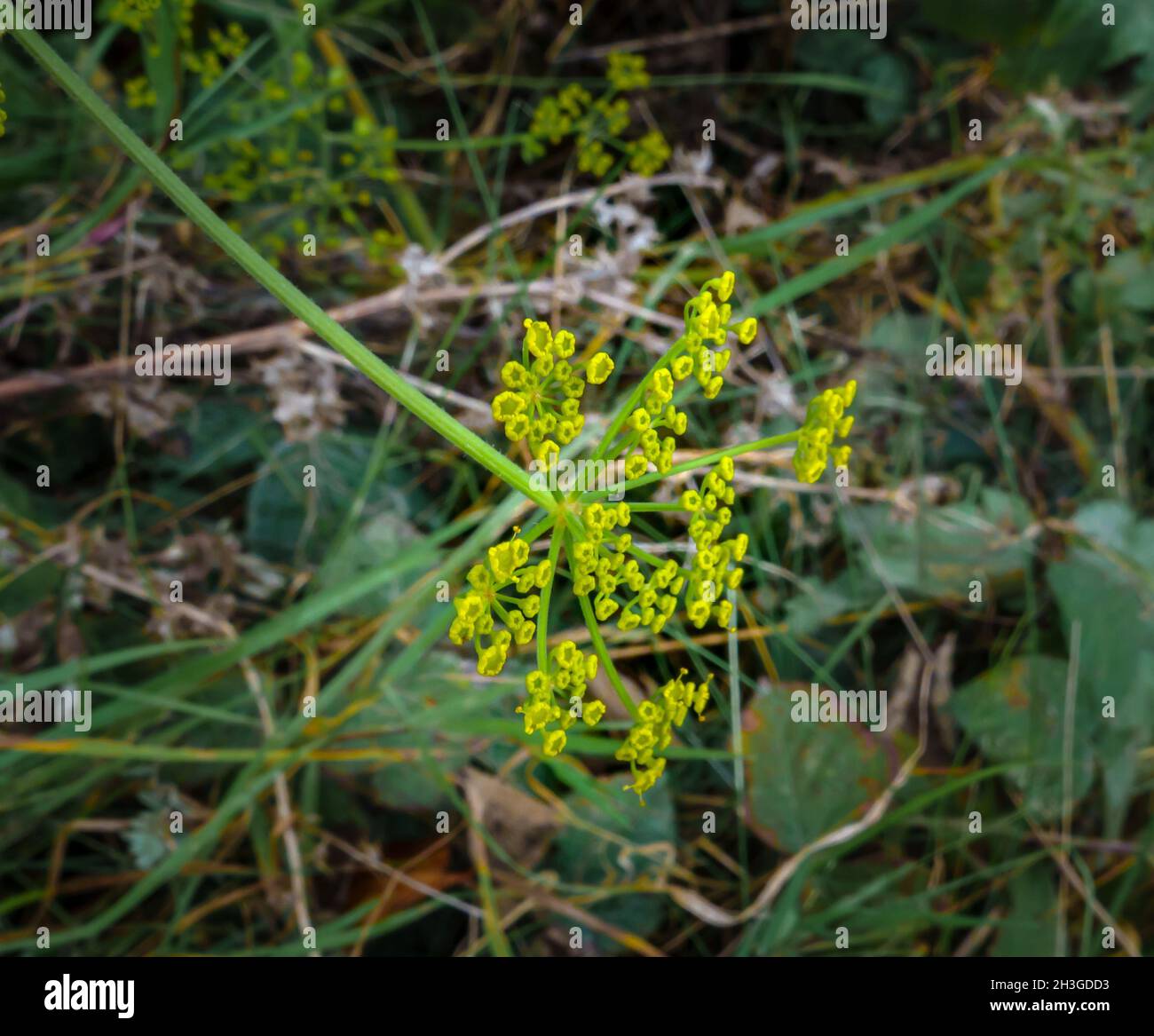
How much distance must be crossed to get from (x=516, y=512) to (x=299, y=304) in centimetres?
65

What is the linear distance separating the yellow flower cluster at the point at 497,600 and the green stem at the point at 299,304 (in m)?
0.05

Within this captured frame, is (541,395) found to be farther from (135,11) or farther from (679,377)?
(135,11)

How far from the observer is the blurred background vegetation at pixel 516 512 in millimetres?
1610

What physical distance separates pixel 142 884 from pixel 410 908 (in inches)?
14.6

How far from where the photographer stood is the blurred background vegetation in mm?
1610

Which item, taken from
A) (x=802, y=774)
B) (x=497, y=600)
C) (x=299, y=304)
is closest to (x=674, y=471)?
(x=497, y=600)

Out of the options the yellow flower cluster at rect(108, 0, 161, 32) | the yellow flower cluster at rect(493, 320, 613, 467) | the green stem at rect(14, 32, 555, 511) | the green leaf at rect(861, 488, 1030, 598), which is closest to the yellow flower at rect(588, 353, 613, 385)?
the yellow flower cluster at rect(493, 320, 613, 467)

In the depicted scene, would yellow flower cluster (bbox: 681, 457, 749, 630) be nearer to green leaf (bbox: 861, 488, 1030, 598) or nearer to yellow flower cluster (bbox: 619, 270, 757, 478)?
yellow flower cluster (bbox: 619, 270, 757, 478)

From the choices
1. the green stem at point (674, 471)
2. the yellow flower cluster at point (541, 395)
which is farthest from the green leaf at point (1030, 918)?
the yellow flower cluster at point (541, 395)

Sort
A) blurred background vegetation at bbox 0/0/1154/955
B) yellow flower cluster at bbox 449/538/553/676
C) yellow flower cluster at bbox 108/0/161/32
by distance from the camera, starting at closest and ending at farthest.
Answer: yellow flower cluster at bbox 449/538/553/676 < yellow flower cluster at bbox 108/0/161/32 < blurred background vegetation at bbox 0/0/1154/955

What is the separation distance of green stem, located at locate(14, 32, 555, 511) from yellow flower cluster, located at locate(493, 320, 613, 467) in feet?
0.09

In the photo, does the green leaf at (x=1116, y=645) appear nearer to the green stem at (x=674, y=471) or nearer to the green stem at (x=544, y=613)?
the green stem at (x=674, y=471)

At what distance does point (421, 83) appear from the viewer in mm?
2025

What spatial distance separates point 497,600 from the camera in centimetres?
89
